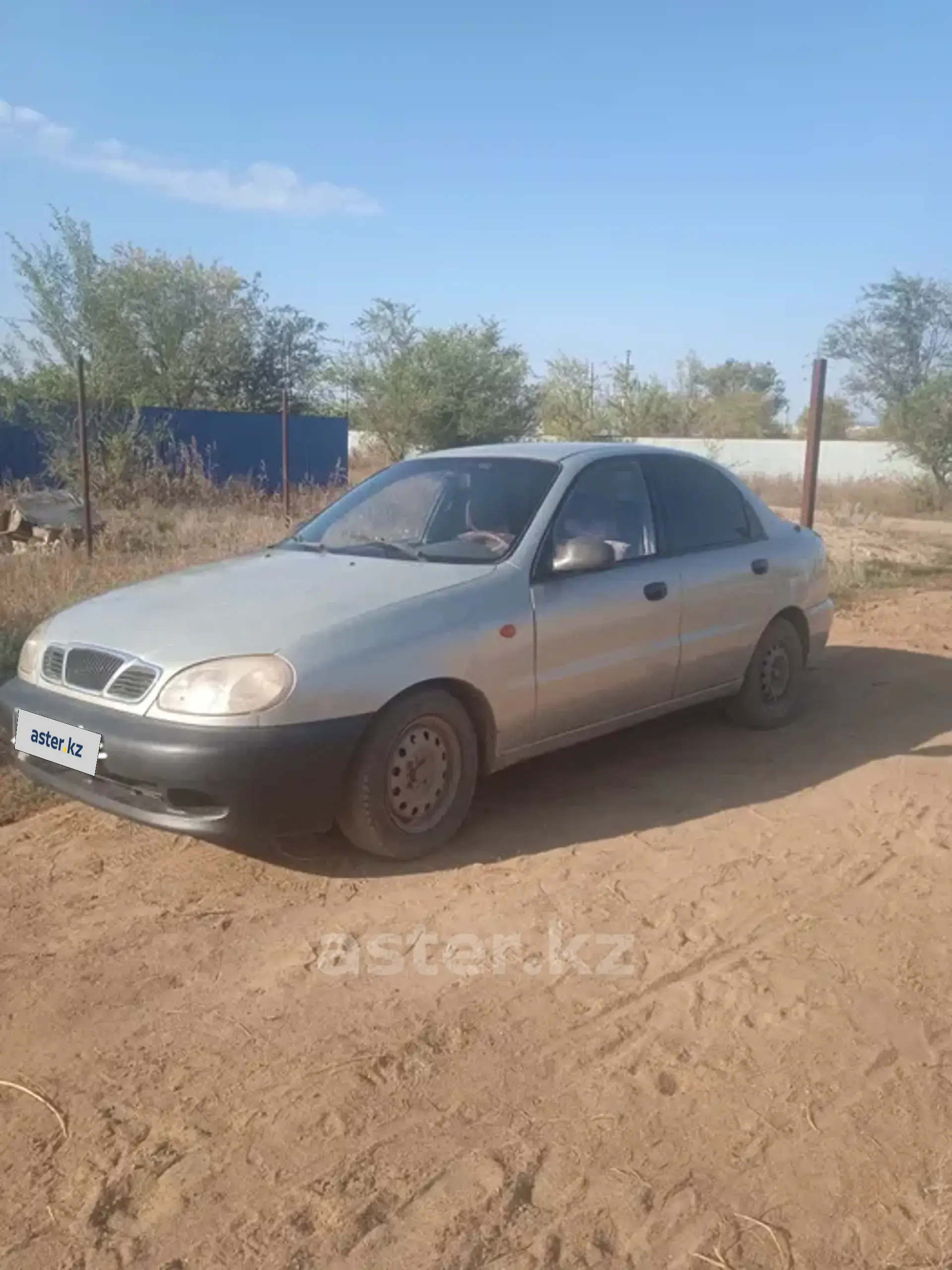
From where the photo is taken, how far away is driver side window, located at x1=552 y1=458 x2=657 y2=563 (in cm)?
480

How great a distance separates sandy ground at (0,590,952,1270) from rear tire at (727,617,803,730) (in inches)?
45.1

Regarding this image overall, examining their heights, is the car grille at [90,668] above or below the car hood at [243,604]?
below

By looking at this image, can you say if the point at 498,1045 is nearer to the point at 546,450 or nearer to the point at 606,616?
the point at 606,616

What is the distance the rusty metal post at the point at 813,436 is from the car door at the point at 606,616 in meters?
5.32

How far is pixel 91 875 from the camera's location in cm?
398

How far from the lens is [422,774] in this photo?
407 cm

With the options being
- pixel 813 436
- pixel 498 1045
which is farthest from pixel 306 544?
pixel 813 436

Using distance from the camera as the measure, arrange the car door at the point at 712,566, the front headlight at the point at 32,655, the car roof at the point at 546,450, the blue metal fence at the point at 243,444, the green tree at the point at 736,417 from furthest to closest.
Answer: the green tree at the point at 736,417, the blue metal fence at the point at 243,444, the car door at the point at 712,566, the car roof at the point at 546,450, the front headlight at the point at 32,655

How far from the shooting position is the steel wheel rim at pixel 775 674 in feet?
19.5

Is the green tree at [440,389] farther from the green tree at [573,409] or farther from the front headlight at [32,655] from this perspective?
the front headlight at [32,655]

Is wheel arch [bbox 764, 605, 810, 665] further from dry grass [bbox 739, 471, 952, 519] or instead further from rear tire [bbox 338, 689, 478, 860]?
dry grass [bbox 739, 471, 952, 519]

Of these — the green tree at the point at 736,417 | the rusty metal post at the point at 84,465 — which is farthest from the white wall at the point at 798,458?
the rusty metal post at the point at 84,465

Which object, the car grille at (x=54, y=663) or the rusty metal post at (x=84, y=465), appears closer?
the car grille at (x=54, y=663)

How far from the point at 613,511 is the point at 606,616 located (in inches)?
23.1
